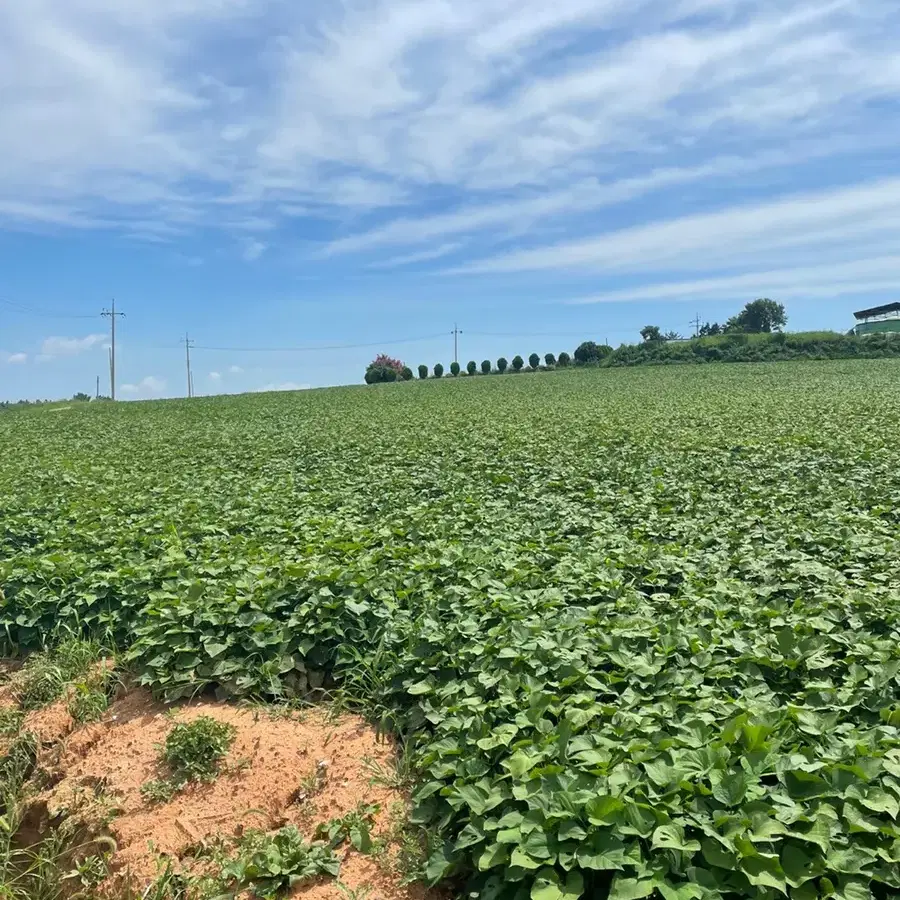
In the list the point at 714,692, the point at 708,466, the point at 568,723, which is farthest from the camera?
the point at 708,466

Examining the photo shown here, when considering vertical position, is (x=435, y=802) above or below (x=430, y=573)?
below

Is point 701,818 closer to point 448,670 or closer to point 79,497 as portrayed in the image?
point 448,670

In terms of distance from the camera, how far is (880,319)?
78.2m

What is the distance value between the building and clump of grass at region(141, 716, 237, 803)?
262ft

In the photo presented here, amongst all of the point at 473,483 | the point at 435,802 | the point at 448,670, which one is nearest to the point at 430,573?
the point at 448,670

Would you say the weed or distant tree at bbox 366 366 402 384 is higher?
distant tree at bbox 366 366 402 384

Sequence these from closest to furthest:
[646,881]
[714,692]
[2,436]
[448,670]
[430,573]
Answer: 1. [646,881]
2. [714,692]
3. [448,670]
4. [430,573]
5. [2,436]

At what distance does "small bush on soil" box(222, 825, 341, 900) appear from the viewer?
2.89 m

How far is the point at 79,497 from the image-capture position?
29.3ft

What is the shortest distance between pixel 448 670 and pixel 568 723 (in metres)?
1.03

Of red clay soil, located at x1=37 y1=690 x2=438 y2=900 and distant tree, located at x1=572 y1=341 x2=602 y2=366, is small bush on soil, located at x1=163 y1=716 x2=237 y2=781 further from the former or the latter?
distant tree, located at x1=572 y1=341 x2=602 y2=366

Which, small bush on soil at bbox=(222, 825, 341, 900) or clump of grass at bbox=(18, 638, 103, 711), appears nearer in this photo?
small bush on soil at bbox=(222, 825, 341, 900)

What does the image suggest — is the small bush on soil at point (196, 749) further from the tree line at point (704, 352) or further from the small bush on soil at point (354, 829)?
the tree line at point (704, 352)

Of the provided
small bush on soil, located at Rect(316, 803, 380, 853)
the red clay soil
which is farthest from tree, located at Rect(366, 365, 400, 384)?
small bush on soil, located at Rect(316, 803, 380, 853)
